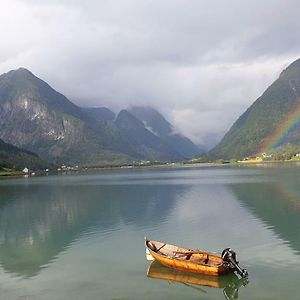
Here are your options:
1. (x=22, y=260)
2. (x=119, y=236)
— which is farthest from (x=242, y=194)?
(x=22, y=260)

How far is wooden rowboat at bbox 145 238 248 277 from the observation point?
119 ft

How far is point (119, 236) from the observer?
2347 inches

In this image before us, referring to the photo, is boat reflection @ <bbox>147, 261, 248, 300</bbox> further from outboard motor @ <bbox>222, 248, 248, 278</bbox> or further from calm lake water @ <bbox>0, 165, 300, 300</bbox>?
outboard motor @ <bbox>222, 248, 248, 278</bbox>

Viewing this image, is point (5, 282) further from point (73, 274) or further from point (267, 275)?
point (267, 275)

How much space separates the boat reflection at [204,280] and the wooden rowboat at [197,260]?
405 millimetres

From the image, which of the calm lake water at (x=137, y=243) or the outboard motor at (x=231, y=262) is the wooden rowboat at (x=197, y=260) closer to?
the outboard motor at (x=231, y=262)

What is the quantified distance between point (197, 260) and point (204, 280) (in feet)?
7.89

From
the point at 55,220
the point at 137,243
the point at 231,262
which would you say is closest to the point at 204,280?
the point at 231,262

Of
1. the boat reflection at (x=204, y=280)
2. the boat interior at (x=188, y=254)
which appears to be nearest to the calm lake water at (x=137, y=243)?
the boat reflection at (x=204, y=280)

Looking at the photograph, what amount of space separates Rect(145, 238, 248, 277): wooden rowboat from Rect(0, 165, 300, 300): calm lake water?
2.68 feet

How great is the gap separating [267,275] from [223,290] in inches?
209

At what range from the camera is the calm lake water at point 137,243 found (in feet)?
116

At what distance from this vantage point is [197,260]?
3838cm

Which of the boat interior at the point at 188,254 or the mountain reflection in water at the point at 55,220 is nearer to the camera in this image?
the boat interior at the point at 188,254
